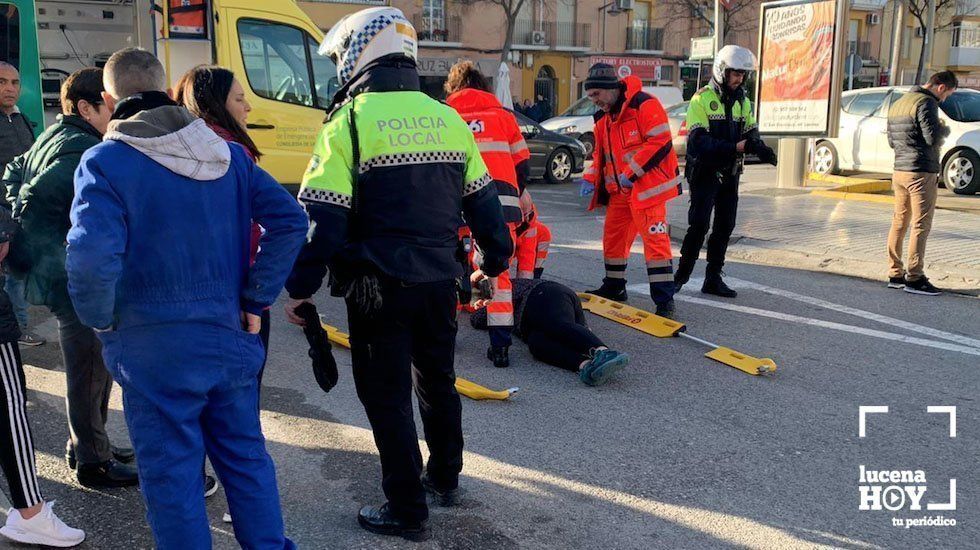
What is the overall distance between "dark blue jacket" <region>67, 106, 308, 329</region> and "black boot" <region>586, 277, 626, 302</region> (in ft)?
15.4

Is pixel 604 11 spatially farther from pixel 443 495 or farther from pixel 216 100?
pixel 443 495

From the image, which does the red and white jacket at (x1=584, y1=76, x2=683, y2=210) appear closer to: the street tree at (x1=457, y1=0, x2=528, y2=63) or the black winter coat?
the black winter coat

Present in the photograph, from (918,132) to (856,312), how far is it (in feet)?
5.64

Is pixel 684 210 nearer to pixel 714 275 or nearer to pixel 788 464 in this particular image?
pixel 714 275

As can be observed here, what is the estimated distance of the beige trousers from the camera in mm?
7379

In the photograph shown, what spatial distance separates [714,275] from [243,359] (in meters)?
5.48

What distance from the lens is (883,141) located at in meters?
14.8

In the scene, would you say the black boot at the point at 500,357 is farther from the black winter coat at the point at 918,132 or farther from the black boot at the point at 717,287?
the black winter coat at the point at 918,132

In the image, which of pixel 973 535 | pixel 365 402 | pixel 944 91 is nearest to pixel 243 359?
pixel 365 402

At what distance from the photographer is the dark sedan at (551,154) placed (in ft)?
53.7

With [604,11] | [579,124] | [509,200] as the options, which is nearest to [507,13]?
[604,11]

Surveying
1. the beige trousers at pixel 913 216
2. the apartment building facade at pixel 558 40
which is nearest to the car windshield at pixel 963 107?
the beige trousers at pixel 913 216

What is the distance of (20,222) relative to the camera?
3215 millimetres

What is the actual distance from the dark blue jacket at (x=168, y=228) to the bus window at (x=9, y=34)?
5.23 meters
